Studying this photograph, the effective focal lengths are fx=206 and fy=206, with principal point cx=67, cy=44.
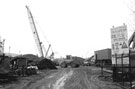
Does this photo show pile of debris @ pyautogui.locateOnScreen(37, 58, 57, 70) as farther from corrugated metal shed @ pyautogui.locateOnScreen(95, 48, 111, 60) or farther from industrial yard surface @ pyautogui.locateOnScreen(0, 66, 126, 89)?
industrial yard surface @ pyautogui.locateOnScreen(0, 66, 126, 89)

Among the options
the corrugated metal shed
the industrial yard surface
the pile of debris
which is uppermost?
the corrugated metal shed

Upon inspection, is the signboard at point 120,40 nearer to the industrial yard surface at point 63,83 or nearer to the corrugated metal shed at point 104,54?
the industrial yard surface at point 63,83

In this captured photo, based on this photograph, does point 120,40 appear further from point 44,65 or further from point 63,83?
point 44,65

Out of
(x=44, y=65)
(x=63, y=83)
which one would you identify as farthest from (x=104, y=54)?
(x=63, y=83)

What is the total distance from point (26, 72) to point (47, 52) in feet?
230

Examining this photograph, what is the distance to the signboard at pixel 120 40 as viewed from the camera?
14.4 m

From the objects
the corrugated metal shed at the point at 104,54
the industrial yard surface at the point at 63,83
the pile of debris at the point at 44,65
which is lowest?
the industrial yard surface at the point at 63,83

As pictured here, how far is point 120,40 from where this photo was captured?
14.8 metres

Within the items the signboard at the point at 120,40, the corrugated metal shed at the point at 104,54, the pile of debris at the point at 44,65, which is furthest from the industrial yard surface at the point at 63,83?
the corrugated metal shed at the point at 104,54

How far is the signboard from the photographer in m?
14.4

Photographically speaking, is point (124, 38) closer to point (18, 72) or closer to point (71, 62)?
point (18, 72)

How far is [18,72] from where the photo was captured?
3002cm

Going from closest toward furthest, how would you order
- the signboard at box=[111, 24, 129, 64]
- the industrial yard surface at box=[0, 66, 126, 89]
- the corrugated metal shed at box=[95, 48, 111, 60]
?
the signboard at box=[111, 24, 129, 64] < the industrial yard surface at box=[0, 66, 126, 89] < the corrugated metal shed at box=[95, 48, 111, 60]

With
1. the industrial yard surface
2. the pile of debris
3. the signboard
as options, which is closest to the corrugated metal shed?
the pile of debris
